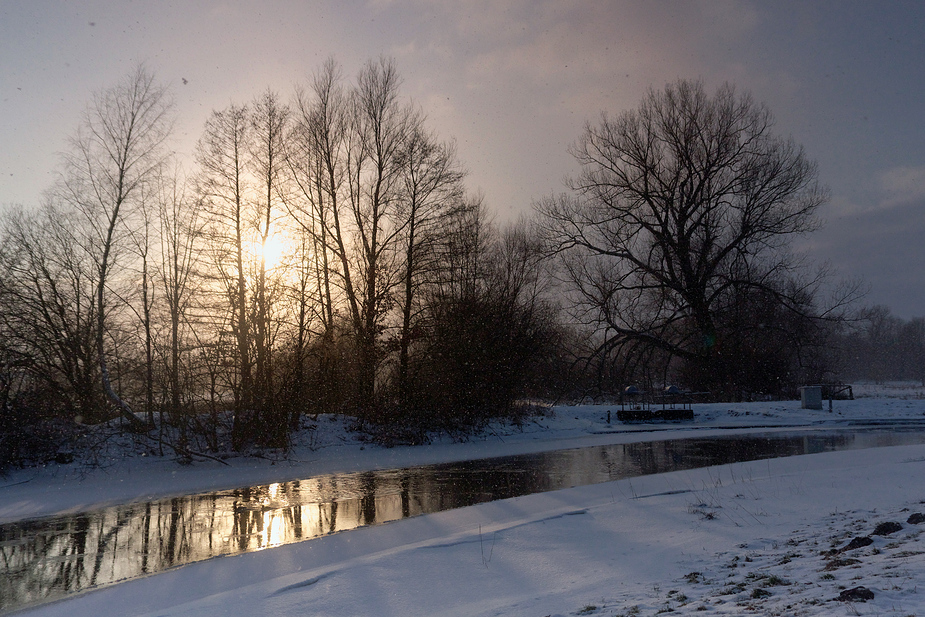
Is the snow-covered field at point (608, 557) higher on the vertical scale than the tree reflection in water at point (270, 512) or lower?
higher

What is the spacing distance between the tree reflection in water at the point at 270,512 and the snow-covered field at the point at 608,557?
794 millimetres

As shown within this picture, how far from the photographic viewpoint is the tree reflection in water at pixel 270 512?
27.0ft

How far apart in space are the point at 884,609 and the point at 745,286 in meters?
35.9

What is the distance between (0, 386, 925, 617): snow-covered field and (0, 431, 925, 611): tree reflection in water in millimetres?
794

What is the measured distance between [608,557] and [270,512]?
661cm

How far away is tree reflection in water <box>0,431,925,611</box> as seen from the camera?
8.22 metres

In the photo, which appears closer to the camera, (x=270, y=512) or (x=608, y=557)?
(x=608, y=557)

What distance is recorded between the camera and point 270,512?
11367mm

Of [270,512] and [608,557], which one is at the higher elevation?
[608,557]

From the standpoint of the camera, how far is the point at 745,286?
37.0m

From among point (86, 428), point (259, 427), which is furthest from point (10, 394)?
point (259, 427)

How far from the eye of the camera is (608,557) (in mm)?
7285

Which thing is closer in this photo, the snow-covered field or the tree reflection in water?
the snow-covered field

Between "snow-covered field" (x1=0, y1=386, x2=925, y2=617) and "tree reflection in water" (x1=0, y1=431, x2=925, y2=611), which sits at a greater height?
"snow-covered field" (x1=0, y1=386, x2=925, y2=617)
